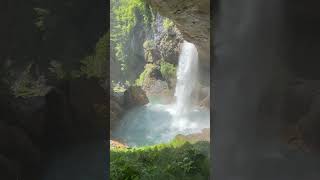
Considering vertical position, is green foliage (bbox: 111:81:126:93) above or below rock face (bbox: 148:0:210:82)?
below

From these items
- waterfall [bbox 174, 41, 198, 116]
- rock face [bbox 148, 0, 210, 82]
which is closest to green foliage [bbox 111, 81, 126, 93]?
waterfall [bbox 174, 41, 198, 116]

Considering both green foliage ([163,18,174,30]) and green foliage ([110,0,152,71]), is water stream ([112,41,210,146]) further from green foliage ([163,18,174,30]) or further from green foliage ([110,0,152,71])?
green foliage ([110,0,152,71])

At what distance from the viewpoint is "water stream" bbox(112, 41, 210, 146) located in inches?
503

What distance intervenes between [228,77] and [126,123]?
1067 cm

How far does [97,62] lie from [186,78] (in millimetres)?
10600

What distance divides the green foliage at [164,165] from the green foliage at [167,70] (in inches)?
315

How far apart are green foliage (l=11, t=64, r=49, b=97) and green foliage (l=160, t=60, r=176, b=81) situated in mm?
11738

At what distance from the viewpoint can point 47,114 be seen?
3.26 m

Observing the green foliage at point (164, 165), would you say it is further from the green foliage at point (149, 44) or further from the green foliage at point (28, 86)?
the green foliage at point (149, 44)

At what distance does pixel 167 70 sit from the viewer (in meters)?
15.1

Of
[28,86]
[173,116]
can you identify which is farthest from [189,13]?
[173,116]

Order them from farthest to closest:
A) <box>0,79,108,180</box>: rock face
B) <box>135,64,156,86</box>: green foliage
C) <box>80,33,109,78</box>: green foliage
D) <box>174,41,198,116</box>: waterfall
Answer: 1. <box>135,64,156,86</box>: green foliage
2. <box>174,41,198,116</box>: waterfall
3. <box>80,33,109,78</box>: green foliage
4. <box>0,79,108,180</box>: rock face

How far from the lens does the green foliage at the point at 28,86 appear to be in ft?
10.3

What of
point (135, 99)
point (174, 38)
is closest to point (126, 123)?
point (135, 99)
